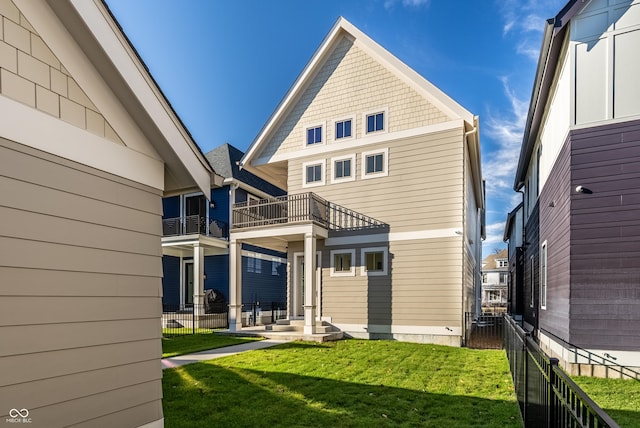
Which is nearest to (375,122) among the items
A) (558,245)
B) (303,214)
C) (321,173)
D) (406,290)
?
(321,173)

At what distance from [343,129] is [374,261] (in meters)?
4.76

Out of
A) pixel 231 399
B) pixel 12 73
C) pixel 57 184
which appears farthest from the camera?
pixel 231 399

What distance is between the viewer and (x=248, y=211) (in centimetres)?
1371

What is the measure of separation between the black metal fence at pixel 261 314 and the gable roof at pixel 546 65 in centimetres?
1218

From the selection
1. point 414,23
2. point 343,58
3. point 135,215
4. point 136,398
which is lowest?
point 136,398

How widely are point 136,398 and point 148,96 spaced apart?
309 centimetres

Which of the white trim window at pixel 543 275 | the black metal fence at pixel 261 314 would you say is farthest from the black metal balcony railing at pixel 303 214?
the black metal fence at pixel 261 314

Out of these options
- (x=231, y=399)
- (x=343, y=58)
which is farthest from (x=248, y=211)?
(x=231, y=399)

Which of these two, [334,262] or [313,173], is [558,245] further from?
[313,173]

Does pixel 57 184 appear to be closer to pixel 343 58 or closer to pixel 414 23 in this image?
pixel 343 58

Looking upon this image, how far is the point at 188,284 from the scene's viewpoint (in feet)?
63.8

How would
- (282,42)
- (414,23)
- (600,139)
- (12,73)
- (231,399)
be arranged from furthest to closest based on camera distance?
(282,42) < (414,23) < (600,139) < (231,399) < (12,73)

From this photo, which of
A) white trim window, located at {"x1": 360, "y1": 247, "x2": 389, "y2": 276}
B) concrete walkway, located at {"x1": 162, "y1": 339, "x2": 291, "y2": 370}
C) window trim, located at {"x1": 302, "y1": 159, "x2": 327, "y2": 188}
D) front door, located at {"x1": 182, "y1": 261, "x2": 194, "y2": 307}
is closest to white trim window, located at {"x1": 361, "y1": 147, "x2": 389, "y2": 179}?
window trim, located at {"x1": 302, "y1": 159, "x2": 327, "y2": 188}

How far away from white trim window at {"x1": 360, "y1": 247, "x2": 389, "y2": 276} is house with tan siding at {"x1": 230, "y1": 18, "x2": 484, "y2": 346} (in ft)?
0.11
